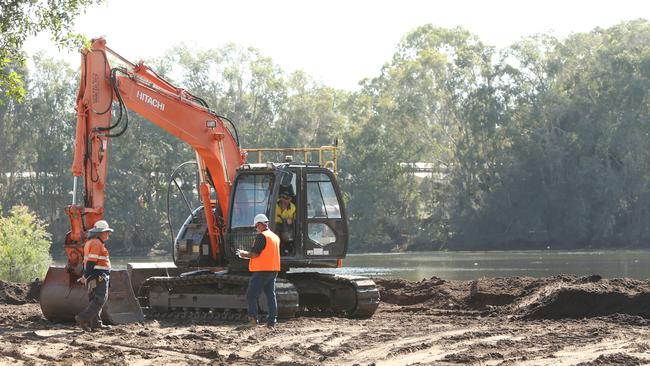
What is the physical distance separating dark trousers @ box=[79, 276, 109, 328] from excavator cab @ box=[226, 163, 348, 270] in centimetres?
315

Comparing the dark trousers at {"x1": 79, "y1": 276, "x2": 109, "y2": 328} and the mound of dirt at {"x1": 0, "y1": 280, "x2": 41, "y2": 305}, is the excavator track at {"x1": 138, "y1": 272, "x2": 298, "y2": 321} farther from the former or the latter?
the mound of dirt at {"x1": 0, "y1": 280, "x2": 41, "y2": 305}

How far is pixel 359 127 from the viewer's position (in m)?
81.7

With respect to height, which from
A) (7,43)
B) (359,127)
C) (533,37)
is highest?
(533,37)

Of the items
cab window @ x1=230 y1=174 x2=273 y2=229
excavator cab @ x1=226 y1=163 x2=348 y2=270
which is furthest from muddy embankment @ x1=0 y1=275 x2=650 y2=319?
cab window @ x1=230 y1=174 x2=273 y2=229

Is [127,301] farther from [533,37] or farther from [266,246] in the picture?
[533,37]

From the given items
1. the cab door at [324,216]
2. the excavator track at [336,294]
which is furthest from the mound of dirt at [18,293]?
the cab door at [324,216]

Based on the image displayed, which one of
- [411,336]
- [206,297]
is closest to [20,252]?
[206,297]

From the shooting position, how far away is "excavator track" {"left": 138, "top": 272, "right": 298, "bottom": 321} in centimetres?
1858

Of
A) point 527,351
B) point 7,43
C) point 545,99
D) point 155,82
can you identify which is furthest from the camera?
point 545,99

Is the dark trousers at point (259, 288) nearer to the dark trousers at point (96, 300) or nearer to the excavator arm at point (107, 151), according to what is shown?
the excavator arm at point (107, 151)

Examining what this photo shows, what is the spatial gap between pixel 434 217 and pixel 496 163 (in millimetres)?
5384

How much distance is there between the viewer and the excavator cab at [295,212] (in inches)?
757

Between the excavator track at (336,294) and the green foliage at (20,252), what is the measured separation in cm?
1301

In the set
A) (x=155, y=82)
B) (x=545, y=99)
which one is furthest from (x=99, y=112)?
(x=545, y=99)
